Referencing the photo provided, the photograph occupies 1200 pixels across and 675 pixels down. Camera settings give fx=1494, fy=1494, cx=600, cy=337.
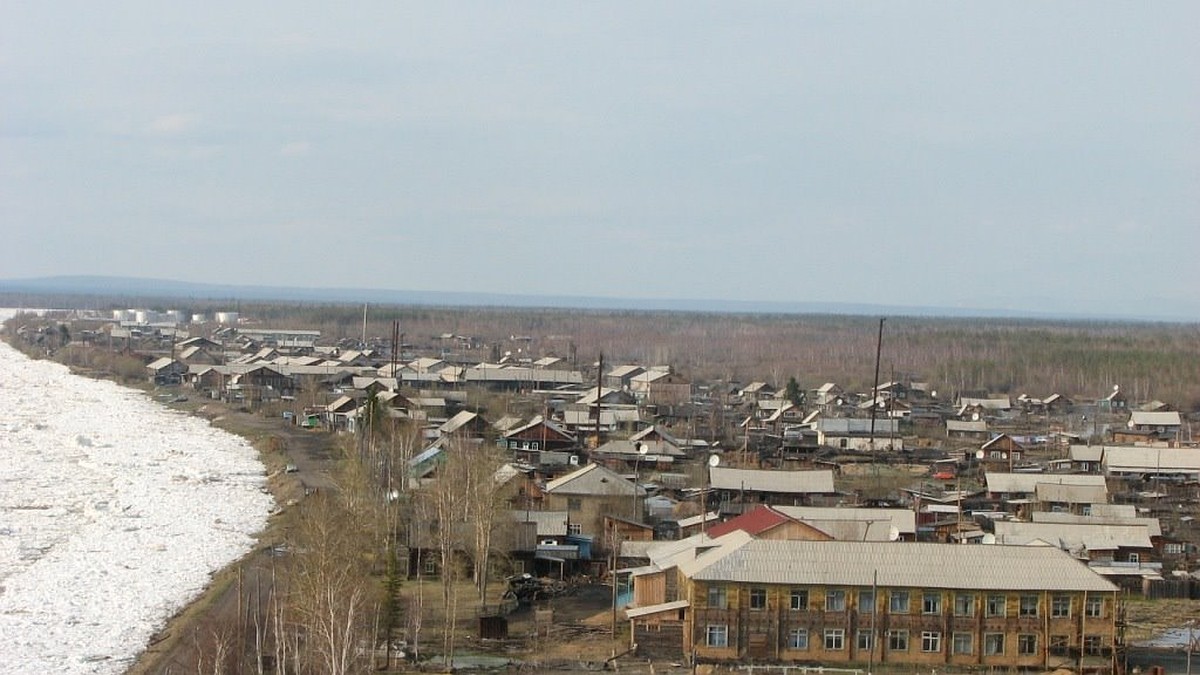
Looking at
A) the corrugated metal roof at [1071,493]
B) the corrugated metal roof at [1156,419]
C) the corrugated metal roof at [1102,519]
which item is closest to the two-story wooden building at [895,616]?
the corrugated metal roof at [1102,519]

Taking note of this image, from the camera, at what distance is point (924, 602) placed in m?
20.3

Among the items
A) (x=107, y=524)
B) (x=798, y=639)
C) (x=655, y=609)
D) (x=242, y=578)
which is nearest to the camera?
(x=798, y=639)

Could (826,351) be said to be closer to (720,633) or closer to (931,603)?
(931,603)

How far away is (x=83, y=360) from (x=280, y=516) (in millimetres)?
54524

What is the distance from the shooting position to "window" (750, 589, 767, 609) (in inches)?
800

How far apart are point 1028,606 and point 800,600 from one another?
10.3ft

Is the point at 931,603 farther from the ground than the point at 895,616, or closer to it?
farther from the ground

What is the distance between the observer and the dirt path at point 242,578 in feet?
63.5

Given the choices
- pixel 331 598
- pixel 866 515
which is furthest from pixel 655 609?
pixel 866 515

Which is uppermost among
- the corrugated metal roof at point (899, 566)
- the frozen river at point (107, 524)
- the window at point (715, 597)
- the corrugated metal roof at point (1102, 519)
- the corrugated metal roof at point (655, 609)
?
the corrugated metal roof at point (899, 566)

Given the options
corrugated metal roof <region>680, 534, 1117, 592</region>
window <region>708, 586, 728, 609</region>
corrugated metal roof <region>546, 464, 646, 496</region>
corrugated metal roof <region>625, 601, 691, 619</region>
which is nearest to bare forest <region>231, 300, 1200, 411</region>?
corrugated metal roof <region>546, 464, 646, 496</region>

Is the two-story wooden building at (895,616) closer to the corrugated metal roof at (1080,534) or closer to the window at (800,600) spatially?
the window at (800,600)

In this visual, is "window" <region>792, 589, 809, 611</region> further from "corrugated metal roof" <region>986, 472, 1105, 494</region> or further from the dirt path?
"corrugated metal roof" <region>986, 472, 1105, 494</region>

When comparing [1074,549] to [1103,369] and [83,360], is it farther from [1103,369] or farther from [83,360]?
[83,360]
